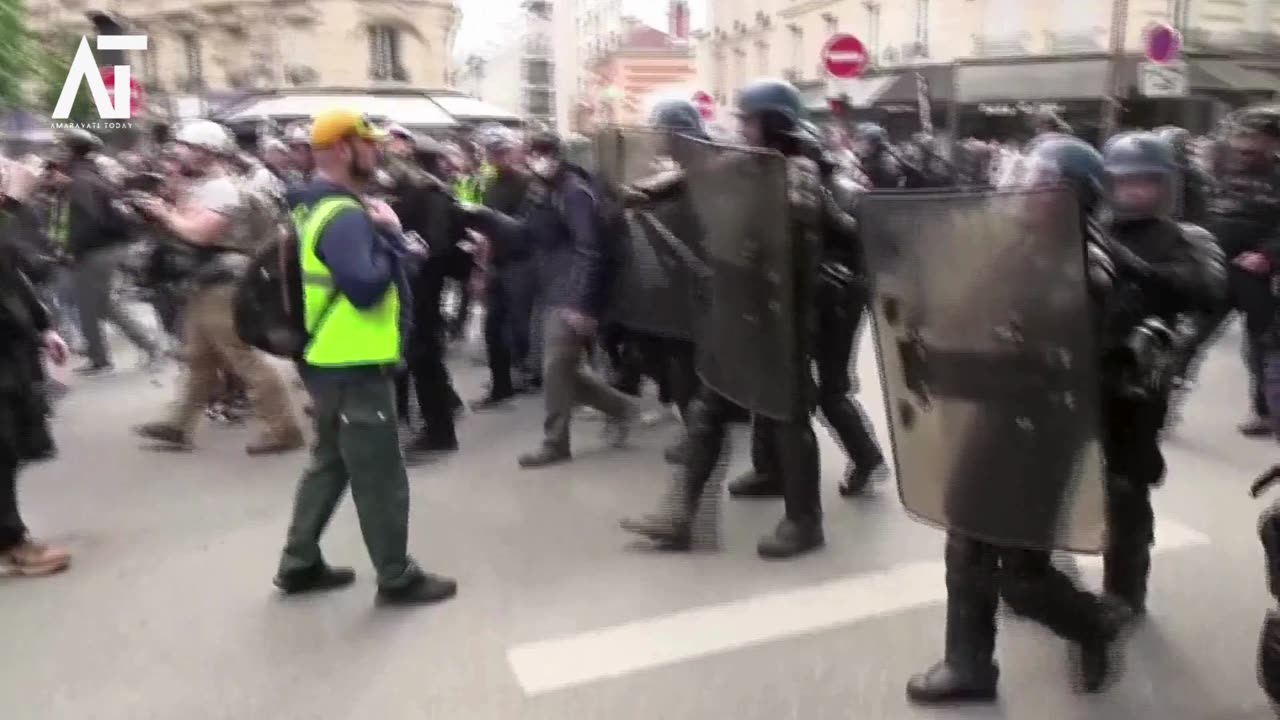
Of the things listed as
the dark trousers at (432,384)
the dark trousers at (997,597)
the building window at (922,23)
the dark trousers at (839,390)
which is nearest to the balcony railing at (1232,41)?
the building window at (922,23)

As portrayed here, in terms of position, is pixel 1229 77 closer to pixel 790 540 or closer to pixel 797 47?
pixel 797 47

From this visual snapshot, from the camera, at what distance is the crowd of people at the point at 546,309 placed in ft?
10.4

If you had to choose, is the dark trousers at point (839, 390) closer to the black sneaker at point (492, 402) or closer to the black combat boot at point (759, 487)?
the black combat boot at point (759, 487)

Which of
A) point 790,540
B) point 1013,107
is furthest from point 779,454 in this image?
point 1013,107

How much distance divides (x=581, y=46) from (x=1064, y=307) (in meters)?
64.1

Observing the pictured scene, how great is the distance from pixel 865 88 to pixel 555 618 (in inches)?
790

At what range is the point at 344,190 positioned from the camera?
3.60m

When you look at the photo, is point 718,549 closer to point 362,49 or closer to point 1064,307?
point 1064,307

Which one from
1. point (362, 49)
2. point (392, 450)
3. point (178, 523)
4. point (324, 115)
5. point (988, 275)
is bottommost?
point (178, 523)

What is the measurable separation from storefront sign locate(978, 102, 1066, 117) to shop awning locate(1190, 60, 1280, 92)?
2.14 metres

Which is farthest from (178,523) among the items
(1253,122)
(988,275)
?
(1253,122)

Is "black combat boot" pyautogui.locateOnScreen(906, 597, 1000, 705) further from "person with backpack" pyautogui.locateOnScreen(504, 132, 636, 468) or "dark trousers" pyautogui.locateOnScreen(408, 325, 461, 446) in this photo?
"dark trousers" pyautogui.locateOnScreen(408, 325, 461, 446)

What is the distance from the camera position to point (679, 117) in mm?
5383

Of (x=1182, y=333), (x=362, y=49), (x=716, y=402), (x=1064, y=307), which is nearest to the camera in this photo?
(x=1064, y=307)
